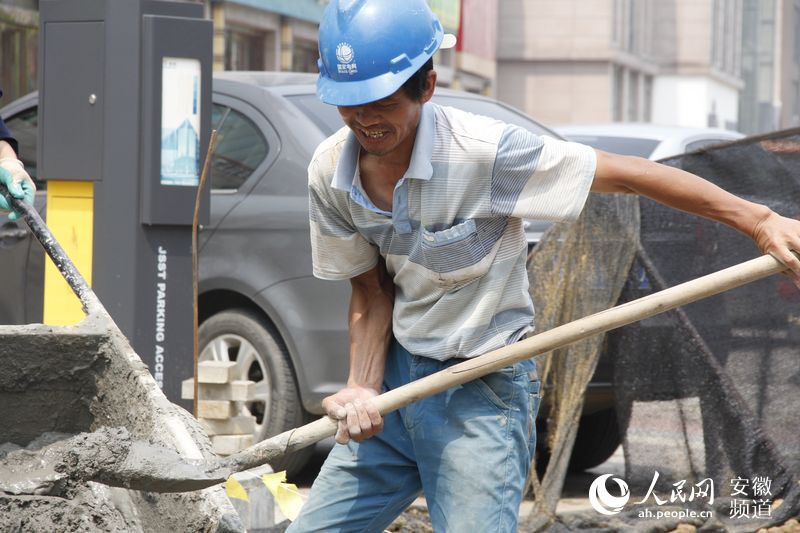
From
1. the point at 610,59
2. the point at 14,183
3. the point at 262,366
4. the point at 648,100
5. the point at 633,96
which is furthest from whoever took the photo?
the point at 648,100

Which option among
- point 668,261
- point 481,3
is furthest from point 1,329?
point 481,3

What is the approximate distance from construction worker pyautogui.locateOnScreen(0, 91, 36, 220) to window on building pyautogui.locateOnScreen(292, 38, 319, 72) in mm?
17628

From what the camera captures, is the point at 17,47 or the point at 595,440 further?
the point at 17,47

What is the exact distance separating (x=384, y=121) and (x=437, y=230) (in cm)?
29

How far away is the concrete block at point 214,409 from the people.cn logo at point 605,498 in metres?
1.64

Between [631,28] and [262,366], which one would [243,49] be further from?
[631,28]

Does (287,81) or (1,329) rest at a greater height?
(287,81)

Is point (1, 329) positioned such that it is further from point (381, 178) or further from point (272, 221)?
point (272, 221)

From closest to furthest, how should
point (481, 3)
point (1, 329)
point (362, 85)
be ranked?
point (362, 85), point (1, 329), point (481, 3)

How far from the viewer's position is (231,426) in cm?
603

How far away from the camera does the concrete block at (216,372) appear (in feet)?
19.7

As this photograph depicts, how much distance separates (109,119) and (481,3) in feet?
93.5

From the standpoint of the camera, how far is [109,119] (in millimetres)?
5660

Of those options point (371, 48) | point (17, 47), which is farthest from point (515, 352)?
point (17, 47)
